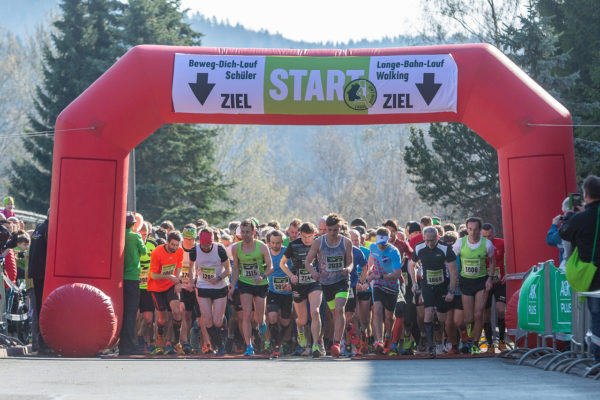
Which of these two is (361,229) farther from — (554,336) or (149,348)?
(554,336)

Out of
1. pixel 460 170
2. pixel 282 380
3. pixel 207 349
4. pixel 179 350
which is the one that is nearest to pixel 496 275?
pixel 207 349

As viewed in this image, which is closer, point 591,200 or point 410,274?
point 591,200

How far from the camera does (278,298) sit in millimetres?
14008

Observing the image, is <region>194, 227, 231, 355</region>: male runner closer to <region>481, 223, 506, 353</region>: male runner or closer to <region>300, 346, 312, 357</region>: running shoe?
<region>300, 346, 312, 357</region>: running shoe

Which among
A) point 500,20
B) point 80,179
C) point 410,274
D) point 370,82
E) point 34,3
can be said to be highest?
point 34,3

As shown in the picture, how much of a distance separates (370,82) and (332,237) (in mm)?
2411

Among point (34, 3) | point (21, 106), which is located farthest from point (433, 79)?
point (34, 3)

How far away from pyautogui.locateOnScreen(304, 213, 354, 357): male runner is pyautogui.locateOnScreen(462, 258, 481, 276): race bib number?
173cm

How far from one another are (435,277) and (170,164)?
22334 millimetres

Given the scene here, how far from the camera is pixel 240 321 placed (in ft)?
46.4

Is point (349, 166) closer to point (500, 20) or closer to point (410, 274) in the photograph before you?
point (500, 20)

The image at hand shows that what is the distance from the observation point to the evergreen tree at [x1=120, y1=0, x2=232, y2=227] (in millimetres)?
34344

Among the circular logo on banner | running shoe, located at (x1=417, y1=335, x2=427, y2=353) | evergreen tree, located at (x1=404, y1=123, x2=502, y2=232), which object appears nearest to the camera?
the circular logo on banner

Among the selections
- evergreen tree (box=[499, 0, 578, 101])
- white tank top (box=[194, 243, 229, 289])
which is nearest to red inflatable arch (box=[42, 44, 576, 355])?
white tank top (box=[194, 243, 229, 289])
